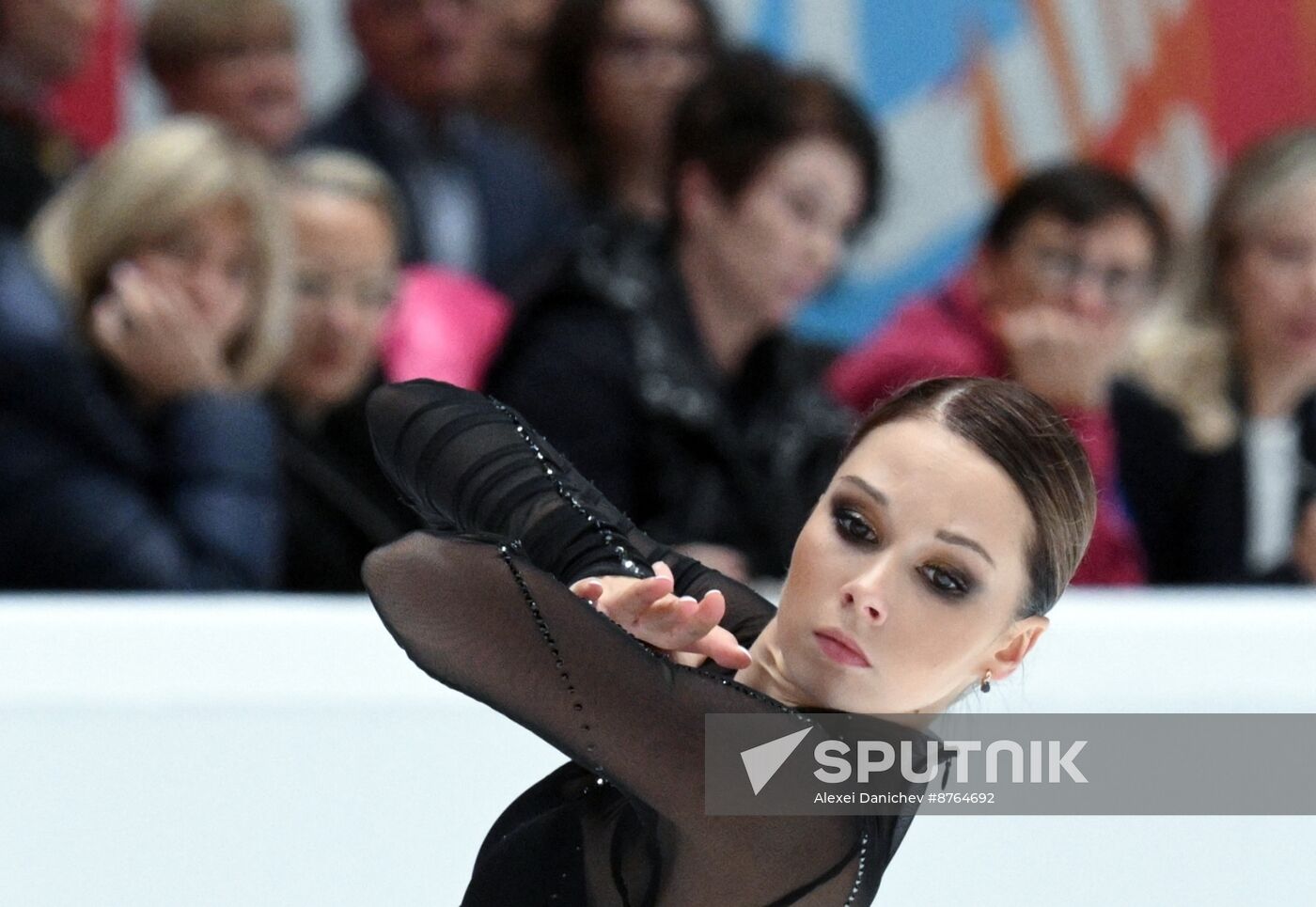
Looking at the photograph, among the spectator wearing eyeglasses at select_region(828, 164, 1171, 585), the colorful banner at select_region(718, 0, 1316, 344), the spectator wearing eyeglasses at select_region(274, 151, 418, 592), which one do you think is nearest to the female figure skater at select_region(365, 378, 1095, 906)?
the spectator wearing eyeglasses at select_region(274, 151, 418, 592)

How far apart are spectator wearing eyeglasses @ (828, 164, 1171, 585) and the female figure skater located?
1.56 m

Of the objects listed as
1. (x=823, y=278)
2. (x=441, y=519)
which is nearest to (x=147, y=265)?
(x=823, y=278)

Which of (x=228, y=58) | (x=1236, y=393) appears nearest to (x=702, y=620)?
(x=1236, y=393)

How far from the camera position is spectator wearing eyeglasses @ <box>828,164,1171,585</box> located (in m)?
2.96

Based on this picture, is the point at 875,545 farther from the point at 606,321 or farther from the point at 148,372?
the point at 148,372

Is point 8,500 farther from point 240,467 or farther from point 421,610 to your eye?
point 421,610

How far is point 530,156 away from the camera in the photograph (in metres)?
3.76

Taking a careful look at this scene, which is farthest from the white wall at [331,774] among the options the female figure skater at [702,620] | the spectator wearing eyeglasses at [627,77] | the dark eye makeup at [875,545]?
the spectator wearing eyeglasses at [627,77]

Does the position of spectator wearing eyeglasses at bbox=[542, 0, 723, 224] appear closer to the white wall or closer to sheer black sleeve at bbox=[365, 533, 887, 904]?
the white wall

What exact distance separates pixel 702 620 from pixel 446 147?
100 inches

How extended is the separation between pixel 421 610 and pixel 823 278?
71.8 inches

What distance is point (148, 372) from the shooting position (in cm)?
269

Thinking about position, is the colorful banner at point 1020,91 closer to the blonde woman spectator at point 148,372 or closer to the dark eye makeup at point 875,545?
the blonde woman spectator at point 148,372

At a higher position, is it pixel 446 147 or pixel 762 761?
pixel 446 147
